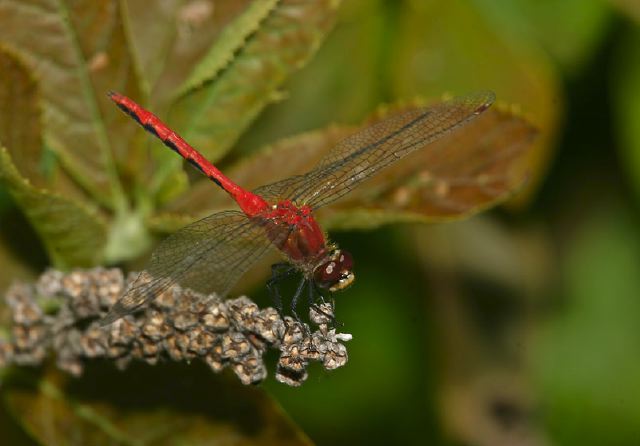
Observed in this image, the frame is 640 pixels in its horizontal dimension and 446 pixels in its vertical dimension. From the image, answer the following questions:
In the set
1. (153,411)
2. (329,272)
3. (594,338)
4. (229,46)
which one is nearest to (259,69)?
(229,46)

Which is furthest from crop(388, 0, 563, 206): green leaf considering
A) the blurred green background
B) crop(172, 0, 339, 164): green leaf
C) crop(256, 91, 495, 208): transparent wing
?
crop(172, 0, 339, 164): green leaf

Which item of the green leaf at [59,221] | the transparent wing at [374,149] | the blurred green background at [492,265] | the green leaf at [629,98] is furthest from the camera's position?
the blurred green background at [492,265]

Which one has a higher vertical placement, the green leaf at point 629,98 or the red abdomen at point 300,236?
the green leaf at point 629,98

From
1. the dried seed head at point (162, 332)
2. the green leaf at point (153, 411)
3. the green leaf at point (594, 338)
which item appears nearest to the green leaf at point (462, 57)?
the green leaf at point (594, 338)

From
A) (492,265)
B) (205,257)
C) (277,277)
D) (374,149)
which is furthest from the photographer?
(492,265)

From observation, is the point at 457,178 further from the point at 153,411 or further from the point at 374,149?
the point at 153,411

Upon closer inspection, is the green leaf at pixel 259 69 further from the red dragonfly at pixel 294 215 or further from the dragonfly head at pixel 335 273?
the dragonfly head at pixel 335 273

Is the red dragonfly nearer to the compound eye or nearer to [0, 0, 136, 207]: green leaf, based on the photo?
the compound eye

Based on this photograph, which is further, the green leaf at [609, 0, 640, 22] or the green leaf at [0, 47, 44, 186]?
the green leaf at [609, 0, 640, 22]
